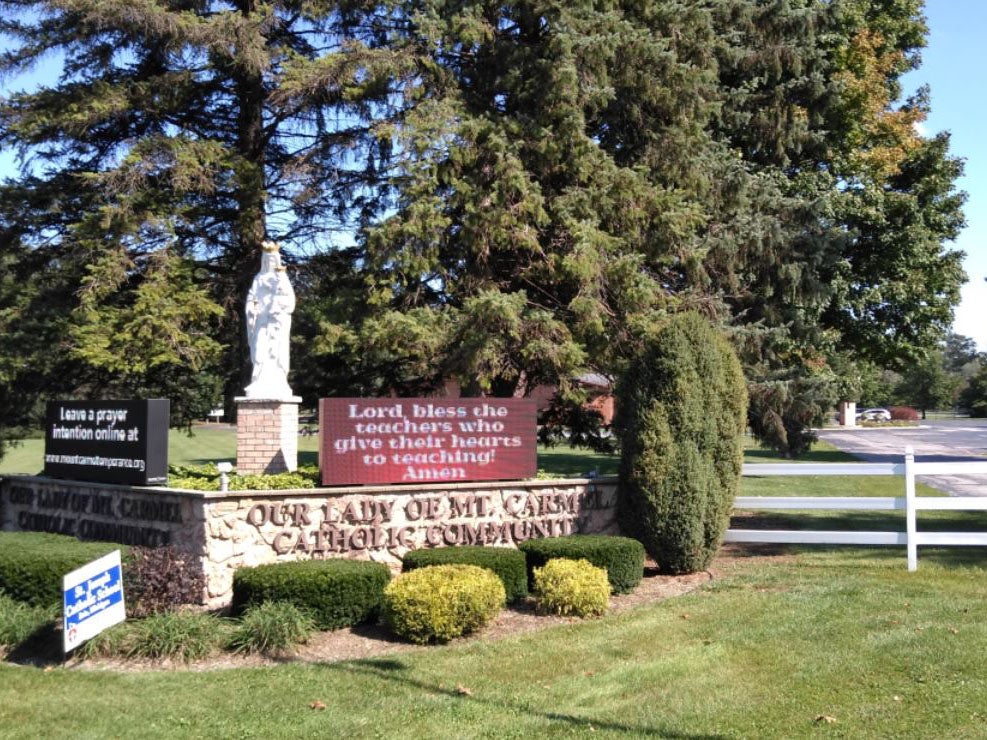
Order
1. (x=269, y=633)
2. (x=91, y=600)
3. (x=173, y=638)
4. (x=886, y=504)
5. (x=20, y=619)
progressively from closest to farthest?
(x=91, y=600) < (x=173, y=638) < (x=269, y=633) < (x=20, y=619) < (x=886, y=504)

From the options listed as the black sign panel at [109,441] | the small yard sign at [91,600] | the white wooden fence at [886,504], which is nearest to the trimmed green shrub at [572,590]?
the white wooden fence at [886,504]

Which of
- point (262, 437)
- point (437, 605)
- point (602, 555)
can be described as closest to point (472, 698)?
point (437, 605)

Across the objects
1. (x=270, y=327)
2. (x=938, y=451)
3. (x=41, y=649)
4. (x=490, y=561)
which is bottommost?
(x=938, y=451)

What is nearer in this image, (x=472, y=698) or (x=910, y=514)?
(x=472, y=698)

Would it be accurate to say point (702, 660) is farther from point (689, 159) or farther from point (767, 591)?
point (689, 159)

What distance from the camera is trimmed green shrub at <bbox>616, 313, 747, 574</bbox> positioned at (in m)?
11.4

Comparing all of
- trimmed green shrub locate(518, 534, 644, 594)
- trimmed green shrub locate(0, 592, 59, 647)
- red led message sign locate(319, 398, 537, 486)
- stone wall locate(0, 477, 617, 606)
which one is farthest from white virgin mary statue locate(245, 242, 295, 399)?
trimmed green shrub locate(518, 534, 644, 594)

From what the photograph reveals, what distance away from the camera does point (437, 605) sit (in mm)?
8695

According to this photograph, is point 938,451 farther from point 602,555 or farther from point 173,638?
point 173,638

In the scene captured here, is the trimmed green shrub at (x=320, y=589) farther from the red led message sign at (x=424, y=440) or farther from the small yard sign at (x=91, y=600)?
the red led message sign at (x=424, y=440)

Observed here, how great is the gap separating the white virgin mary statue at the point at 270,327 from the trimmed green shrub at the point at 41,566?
3.29 metres

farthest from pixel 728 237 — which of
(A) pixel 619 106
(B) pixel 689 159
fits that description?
(A) pixel 619 106

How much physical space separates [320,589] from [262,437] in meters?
3.96

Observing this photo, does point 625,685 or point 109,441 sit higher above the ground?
point 109,441
